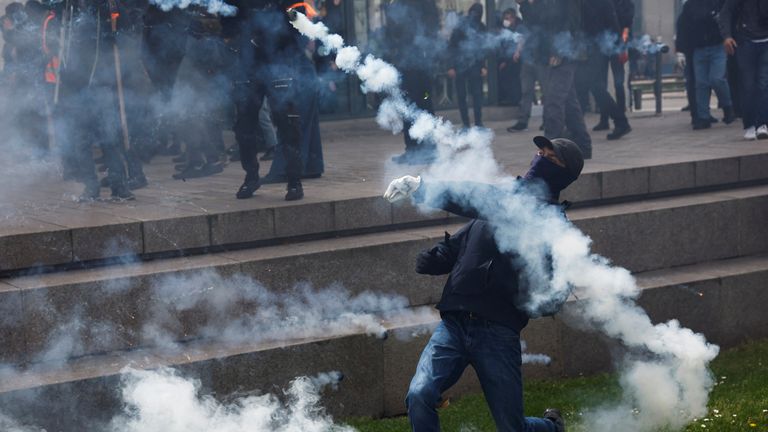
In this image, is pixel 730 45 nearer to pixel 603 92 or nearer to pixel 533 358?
pixel 603 92

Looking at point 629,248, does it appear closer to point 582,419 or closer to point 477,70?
point 582,419

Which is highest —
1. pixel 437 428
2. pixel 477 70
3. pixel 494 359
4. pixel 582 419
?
pixel 477 70

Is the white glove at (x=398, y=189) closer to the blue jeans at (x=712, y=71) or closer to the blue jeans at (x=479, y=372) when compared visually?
the blue jeans at (x=479, y=372)

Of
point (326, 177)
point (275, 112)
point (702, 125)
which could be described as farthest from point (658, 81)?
point (275, 112)

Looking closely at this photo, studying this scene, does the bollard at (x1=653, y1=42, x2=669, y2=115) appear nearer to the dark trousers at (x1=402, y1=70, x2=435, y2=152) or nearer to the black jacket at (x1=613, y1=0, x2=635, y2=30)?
the black jacket at (x1=613, y1=0, x2=635, y2=30)

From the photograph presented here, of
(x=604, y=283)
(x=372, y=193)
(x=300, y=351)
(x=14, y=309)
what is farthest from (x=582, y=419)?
(x=14, y=309)

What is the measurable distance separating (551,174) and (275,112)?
3147mm

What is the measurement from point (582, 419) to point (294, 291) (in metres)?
1.79

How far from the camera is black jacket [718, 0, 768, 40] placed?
35.4ft

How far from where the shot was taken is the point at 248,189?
7867 millimetres

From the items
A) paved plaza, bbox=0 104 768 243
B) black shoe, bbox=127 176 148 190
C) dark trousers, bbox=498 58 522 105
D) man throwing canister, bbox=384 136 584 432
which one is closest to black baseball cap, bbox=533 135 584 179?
man throwing canister, bbox=384 136 584 432

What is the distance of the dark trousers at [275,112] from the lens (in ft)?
25.8

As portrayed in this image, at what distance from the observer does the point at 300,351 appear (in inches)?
251

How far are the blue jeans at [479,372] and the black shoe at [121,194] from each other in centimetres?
339
